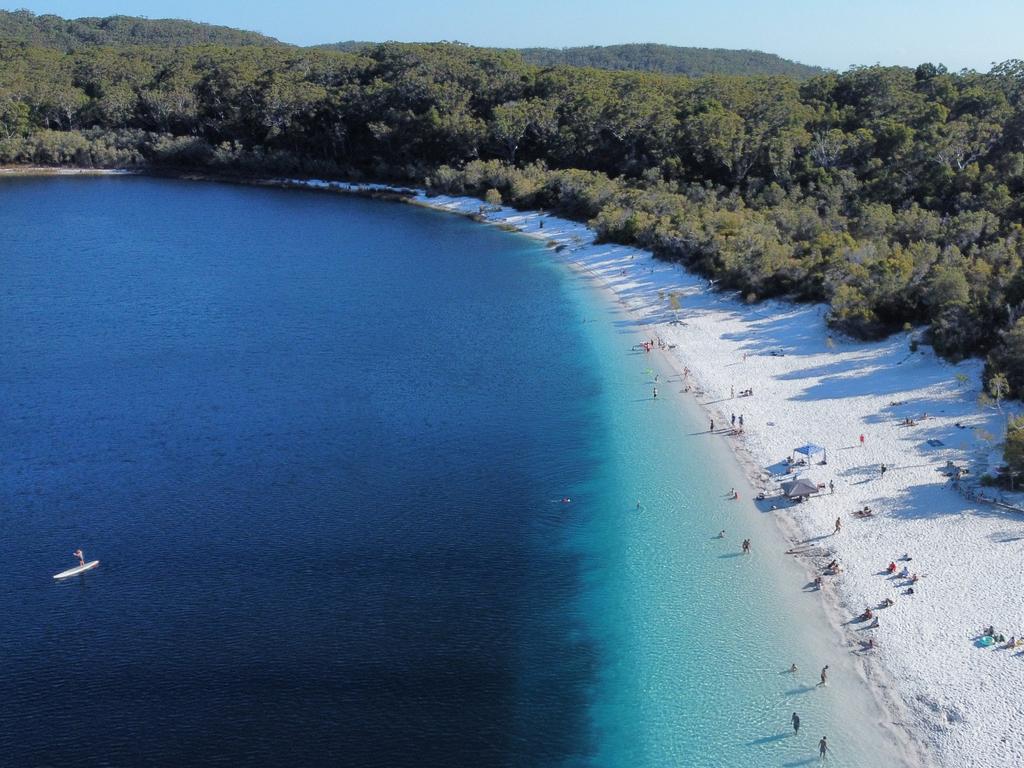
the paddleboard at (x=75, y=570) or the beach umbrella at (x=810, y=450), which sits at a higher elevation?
the beach umbrella at (x=810, y=450)

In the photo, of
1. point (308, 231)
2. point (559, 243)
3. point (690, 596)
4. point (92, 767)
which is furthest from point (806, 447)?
point (308, 231)

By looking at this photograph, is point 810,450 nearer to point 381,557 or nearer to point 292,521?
point 381,557

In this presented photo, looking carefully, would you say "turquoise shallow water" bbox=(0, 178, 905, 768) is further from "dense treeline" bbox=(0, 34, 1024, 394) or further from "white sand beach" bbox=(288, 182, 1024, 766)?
"dense treeline" bbox=(0, 34, 1024, 394)

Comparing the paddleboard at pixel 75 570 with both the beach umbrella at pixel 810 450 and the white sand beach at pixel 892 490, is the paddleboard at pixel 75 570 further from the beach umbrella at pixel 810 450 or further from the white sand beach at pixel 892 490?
the beach umbrella at pixel 810 450

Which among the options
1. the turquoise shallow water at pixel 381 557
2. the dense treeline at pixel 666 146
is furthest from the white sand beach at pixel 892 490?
the dense treeline at pixel 666 146

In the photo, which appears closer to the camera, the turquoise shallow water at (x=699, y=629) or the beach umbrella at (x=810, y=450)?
the turquoise shallow water at (x=699, y=629)

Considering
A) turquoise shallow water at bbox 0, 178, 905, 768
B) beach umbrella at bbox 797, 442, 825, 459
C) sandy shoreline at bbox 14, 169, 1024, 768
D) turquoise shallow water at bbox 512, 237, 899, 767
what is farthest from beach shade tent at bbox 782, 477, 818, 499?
turquoise shallow water at bbox 0, 178, 905, 768
